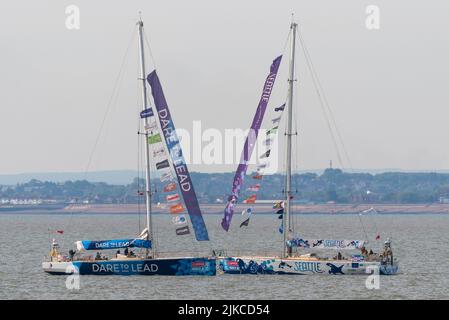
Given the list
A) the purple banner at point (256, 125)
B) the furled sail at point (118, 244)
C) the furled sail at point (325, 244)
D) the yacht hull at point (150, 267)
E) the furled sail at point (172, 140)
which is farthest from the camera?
the purple banner at point (256, 125)

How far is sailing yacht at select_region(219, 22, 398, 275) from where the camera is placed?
240 feet

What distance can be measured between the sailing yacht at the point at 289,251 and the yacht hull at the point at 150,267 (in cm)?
307

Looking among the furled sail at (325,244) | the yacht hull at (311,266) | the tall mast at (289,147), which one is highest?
the tall mast at (289,147)

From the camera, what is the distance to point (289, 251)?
75000 millimetres

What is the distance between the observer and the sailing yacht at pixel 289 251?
73.1m

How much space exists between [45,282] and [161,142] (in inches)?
415

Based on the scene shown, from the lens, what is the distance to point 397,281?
238 ft

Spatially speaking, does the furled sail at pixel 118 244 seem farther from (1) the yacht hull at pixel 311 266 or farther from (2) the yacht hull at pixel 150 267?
(1) the yacht hull at pixel 311 266

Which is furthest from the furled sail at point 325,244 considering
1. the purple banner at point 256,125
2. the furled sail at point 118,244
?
the furled sail at point 118,244

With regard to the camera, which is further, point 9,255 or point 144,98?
point 9,255
